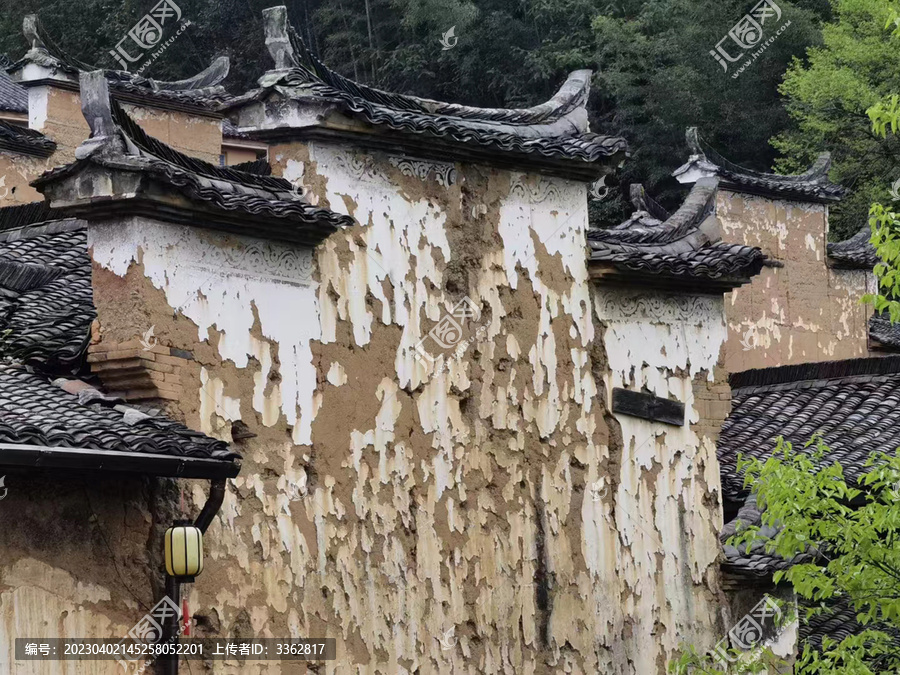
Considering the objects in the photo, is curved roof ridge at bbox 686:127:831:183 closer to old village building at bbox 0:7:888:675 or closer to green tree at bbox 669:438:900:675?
old village building at bbox 0:7:888:675

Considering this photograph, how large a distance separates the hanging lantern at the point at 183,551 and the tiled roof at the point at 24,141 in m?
11.5

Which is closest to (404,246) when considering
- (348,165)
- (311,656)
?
(348,165)

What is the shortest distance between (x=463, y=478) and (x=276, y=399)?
1.88 meters

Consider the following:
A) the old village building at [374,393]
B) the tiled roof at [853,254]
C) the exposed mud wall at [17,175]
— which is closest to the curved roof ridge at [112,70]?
the exposed mud wall at [17,175]

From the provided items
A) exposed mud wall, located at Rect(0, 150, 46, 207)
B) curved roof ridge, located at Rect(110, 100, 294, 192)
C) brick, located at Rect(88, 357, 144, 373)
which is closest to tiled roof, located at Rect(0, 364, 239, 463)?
brick, located at Rect(88, 357, 144, 373)

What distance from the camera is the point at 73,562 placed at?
958 cm

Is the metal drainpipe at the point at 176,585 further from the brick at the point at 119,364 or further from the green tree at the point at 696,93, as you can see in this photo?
the green tree at the point at 696,93

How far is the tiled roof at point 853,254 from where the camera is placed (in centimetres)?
2412

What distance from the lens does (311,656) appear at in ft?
36.0

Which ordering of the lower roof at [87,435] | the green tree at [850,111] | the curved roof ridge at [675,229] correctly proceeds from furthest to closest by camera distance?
the green tree at [850,111] < the curved roof ridge at [675,229] < the lower roof at [87,435]

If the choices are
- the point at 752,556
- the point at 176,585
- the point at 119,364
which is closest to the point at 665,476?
the point at 752,556

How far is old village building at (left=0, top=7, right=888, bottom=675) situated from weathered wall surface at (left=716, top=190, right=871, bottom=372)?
775 centimetres

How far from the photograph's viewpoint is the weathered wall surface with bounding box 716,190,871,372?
23172 mm

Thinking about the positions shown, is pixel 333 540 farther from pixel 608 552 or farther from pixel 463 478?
pixel 608 552
